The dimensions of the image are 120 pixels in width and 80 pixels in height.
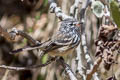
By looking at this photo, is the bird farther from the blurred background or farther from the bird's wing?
the blurred background

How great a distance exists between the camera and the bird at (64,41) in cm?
304

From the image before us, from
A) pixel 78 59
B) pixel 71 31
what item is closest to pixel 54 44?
pixel 78 59

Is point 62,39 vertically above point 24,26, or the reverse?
point 62,39

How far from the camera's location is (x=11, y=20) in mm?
6492

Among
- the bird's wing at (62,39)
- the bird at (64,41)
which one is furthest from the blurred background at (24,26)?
the bird's wing at (62,39)

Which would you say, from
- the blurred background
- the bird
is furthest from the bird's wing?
the blurred background

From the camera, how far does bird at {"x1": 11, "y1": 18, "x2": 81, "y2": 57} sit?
120 inches

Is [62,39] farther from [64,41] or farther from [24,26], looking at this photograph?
[24,26]

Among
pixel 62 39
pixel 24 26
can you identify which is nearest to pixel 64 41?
pixel 62 39

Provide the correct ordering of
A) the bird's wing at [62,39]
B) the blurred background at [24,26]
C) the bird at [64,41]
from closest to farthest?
the bird at [64,41], the bird's wing at [62,39], the blurred background at [24,26]

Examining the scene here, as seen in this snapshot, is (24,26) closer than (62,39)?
No

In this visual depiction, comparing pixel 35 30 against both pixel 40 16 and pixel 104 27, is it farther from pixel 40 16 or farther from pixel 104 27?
pixel 104 27

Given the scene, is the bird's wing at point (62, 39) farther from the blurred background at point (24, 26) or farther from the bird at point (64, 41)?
the blurred background at point (24, 26)

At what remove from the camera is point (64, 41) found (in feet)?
10.6
